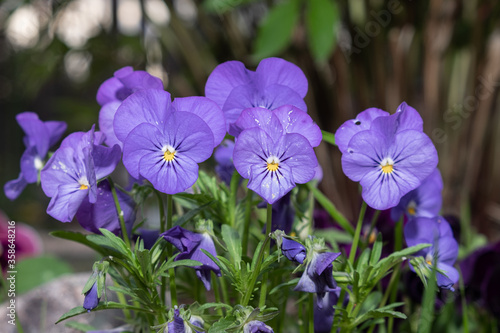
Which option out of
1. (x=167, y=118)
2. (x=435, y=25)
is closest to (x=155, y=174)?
(x=167, y=118)

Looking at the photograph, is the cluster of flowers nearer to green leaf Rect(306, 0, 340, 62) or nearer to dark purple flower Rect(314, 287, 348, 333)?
dark purple flower Rect(314, 287, 348, 333)

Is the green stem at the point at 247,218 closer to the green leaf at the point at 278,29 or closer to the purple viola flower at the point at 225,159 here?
the purple viola flower at the point at 225,159

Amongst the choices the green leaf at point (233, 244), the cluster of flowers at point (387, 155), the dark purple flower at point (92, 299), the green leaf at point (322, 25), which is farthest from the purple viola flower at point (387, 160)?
the green leaf at point (322, 25)

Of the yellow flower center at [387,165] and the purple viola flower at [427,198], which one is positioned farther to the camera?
the purple viola flower at [427,198]

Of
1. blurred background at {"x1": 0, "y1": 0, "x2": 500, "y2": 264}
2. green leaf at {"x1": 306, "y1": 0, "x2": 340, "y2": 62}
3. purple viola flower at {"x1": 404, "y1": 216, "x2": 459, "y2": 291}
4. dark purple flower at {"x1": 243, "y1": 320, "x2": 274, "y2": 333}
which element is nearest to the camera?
dark purple flower at {"x1": 243, "y1": 320, "x2": 274, "y2": 333}

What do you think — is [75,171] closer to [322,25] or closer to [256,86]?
[256,86]

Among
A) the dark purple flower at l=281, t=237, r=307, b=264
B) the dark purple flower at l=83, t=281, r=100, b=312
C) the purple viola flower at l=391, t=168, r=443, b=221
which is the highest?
the purple viola flower at l=391, t=168, r=443, b=221

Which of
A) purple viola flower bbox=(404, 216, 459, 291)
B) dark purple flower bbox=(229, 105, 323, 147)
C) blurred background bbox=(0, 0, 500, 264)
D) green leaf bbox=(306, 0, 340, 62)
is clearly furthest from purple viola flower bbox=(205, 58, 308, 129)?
blurred background bbox=(0, 0, 500, 264)

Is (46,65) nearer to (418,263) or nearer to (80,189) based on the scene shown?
(80,189)
